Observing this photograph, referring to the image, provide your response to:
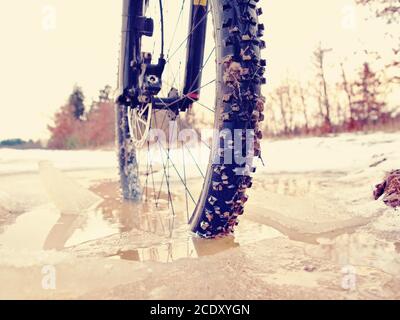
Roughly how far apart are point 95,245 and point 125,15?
6.02 feet

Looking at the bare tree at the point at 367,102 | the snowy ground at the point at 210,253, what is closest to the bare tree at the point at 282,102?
the bare tree at the point at 367,102

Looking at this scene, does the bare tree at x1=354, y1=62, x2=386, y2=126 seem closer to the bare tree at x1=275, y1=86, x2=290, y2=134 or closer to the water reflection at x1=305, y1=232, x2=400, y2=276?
the bare tree at x1=275, y1=86, x2=290, y2=134

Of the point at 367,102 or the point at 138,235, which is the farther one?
the point at 367,102

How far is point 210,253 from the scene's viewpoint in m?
2.25

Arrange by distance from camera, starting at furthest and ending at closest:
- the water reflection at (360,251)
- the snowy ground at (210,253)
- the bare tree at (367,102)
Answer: the bare tree at (367,102)
the water reflection at (360,251)
the snowy ground at (210,253)

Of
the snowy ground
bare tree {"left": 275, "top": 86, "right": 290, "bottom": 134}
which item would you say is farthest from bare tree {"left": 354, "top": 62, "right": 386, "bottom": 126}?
the snowy ground

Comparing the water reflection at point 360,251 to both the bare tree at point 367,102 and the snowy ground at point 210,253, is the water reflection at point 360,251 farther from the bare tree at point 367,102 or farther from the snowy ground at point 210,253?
the bare tree at point 367,102

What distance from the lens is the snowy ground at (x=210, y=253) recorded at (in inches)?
65.6

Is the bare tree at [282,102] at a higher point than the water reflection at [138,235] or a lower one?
higher

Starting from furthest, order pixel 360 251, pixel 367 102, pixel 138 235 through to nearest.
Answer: pixel 367 102 → pixel 138 235 → pixel 360 251

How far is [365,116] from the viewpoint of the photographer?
2303 centimetres

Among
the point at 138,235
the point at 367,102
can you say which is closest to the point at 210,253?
the point at 138,235

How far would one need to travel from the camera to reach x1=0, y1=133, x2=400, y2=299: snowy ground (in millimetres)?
1665

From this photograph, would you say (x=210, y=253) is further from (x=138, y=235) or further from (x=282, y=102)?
(x=282, y=102)
